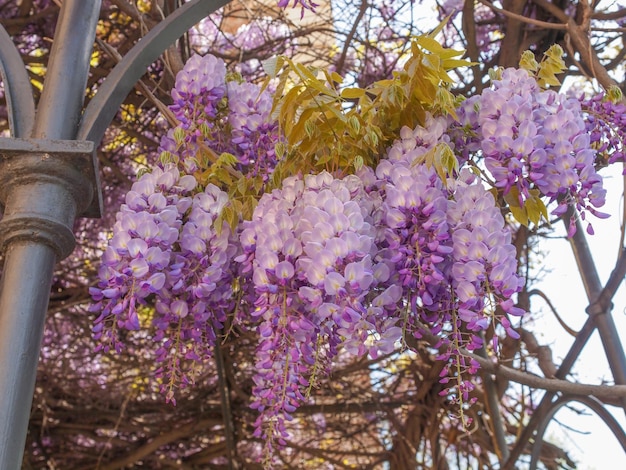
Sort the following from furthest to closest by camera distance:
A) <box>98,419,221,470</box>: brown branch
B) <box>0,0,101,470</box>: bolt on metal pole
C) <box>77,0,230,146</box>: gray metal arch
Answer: <box>98,419,221,470</box>: brown branch
<box>77,0,230,146</box>: gray metal arch
<box>0,0,101,470</box>: bolt on metal pole

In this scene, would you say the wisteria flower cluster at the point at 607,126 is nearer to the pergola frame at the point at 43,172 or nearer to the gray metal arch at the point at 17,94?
the pergola frame at the point at 43,172

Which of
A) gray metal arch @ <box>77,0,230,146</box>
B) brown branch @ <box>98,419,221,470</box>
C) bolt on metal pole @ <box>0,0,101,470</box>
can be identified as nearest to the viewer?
bolt on metal pole @ <box>0,0,101,470</box>

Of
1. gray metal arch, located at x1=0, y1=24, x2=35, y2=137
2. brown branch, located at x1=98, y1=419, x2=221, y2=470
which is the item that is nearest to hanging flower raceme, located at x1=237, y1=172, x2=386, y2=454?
gray metal arch, located at x1=0, y1=24, x2=35, y2=137

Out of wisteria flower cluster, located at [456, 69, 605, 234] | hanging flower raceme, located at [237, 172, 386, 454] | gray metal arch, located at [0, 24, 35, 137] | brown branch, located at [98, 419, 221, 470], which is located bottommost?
hanging flower raceme, located at [237, 172, 386, 454]

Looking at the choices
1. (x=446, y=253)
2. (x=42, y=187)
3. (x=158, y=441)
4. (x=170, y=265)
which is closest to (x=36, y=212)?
(x=42, y=187)

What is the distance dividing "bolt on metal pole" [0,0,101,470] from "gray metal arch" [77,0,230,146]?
2cm

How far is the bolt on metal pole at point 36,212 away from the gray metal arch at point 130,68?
0.06 ft

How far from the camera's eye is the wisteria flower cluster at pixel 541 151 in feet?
A: 2.16

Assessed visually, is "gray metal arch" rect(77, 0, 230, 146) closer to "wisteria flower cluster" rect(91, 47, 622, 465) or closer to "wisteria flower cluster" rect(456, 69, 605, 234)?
"wisteria flower cluster" rect(91, 47, 622, 465)

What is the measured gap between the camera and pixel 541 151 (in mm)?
659

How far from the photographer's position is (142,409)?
205 centimetres

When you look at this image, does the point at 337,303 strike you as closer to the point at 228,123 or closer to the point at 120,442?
the point at 228,123

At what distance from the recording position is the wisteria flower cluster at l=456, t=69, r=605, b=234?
2.16 feet

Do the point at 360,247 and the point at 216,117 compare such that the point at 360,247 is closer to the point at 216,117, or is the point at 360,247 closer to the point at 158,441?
the point at 216,117
